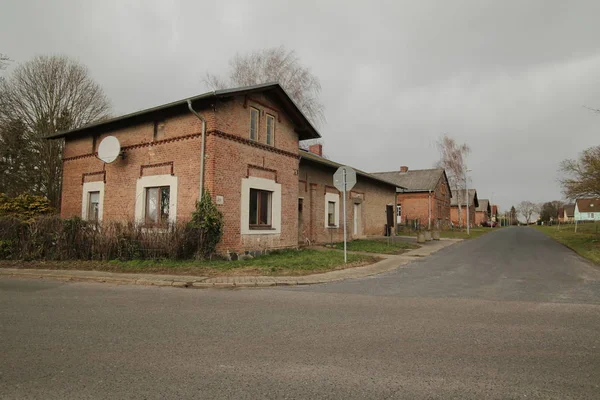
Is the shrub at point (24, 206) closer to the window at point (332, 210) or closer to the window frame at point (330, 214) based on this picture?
the window at point (332, 210)

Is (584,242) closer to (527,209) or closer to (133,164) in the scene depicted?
(133,164)

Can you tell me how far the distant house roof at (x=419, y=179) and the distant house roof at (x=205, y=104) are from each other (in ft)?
102

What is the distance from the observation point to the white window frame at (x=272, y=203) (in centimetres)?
1398

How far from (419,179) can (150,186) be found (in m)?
39.5

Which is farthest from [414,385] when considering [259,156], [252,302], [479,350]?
[259,156]

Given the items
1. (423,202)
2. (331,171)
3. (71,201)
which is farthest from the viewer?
(423,202)

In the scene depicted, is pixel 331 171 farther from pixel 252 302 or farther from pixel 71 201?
pixel 252 302

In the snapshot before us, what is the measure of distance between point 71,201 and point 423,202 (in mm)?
38267

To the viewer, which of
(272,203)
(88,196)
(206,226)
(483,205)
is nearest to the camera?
(206,226)

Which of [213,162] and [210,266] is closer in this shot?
[210,266]

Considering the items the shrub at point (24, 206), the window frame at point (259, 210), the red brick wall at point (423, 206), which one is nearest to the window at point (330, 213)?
the window frame at point (259, 210)

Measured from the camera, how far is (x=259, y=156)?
14.9m

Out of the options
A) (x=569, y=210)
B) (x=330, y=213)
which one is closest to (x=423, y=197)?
(x=330, y=213)

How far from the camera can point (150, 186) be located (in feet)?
47.8
